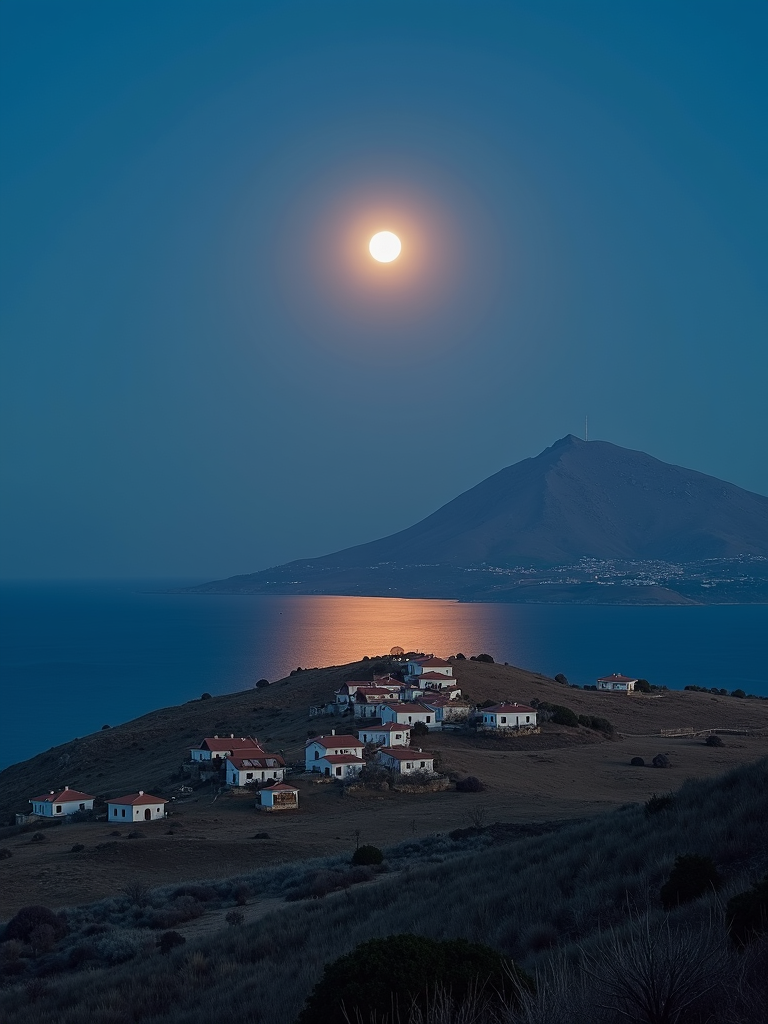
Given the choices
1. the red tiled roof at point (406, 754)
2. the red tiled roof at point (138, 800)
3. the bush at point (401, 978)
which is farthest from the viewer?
the red tiled roof at point (406, 754)

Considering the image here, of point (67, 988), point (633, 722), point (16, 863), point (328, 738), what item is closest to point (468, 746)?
point (328, 738)

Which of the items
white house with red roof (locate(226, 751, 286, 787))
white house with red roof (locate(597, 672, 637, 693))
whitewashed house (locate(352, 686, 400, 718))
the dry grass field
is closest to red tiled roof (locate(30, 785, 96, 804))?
the dry grass field

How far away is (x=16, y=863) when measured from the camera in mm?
27031

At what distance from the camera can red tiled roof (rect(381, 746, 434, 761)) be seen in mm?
40822

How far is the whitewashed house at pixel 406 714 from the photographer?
49.7 metres

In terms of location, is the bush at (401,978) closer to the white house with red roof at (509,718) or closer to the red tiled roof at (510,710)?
the white house with red roof at (509,718)

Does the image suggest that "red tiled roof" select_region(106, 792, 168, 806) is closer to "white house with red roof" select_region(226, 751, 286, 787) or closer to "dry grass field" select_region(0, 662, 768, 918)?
"dry grass field" select_region(0, 662, 768, 918)

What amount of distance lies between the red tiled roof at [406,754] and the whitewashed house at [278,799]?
19.4 feet

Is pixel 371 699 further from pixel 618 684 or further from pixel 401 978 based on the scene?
pixel 401 978

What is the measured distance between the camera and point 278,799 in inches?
1425

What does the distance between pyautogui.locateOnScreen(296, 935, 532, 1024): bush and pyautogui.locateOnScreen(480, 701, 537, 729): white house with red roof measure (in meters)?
42.7

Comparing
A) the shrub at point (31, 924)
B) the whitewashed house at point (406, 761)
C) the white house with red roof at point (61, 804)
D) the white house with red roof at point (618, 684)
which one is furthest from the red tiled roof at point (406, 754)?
the white house with red roof at point (618, 684)

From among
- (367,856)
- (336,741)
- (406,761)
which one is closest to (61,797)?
(336,741)

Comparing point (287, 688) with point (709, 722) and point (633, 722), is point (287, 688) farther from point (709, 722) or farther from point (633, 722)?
point (709, 722)
